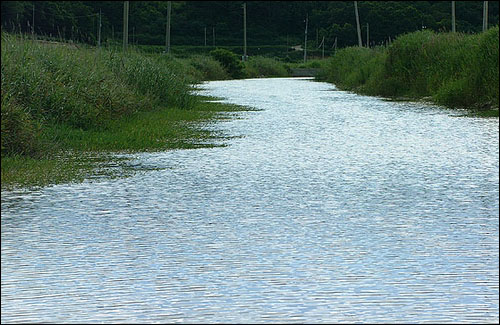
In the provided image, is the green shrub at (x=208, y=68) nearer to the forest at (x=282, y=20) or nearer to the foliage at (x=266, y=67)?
the foliage at (x=266, y=67)

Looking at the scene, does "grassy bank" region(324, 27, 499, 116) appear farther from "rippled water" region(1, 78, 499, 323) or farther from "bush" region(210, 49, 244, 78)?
"bush" region(210, 49, 244, 78)

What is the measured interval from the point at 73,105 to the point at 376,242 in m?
8.81

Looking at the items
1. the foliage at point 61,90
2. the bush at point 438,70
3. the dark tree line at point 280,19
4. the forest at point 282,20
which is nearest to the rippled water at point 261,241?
the foliage at point 61,90

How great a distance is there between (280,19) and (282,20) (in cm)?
35

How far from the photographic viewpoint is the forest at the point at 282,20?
87.3 m

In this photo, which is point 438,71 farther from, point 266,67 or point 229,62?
point 266,67

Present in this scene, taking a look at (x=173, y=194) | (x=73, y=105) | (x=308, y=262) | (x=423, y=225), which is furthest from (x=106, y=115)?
(x=308, y=262)

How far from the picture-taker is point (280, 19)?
121 meters

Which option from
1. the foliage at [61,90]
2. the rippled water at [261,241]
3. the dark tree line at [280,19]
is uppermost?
the dark tree line at [280,19]

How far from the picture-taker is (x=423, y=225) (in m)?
6.27

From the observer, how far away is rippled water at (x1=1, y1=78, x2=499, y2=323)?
13.4 ft

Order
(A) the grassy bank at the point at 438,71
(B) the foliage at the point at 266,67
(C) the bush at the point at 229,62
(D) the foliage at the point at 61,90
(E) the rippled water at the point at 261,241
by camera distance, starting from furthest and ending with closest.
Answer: (B) the foliage at the point at 266,67 → (C) the bush at the point at 229,62 → (A) the grassy bank at the point at 438,71 → (D) the foliage at the point at 61,90 → (E) the rippled water at the point at 261,241

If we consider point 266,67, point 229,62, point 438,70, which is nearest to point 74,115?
point 438,70

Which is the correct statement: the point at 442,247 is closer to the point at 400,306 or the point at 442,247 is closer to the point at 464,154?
the point at 400,306
